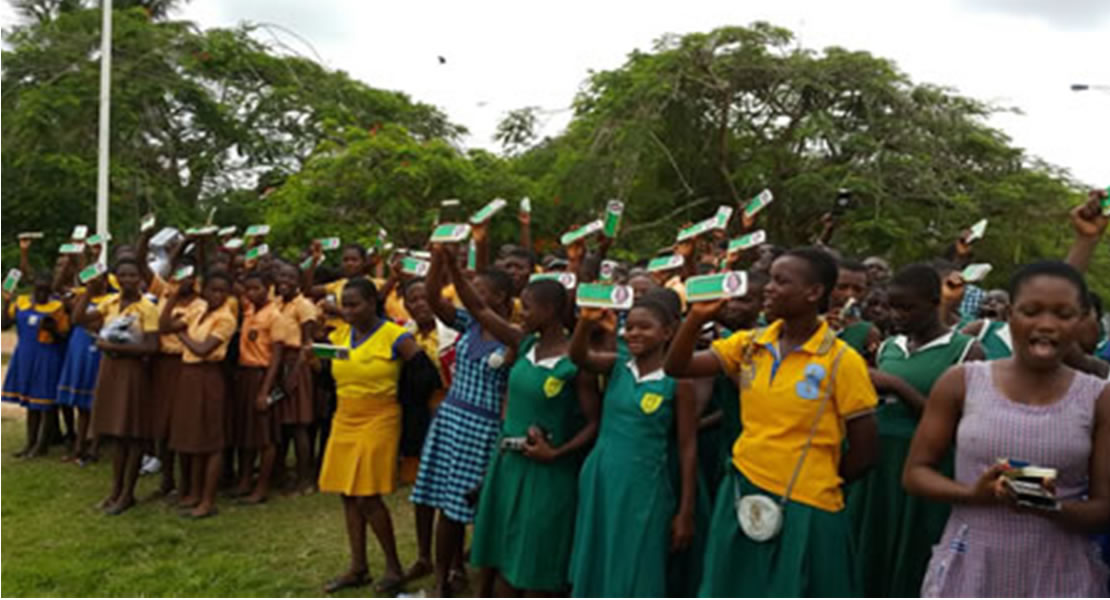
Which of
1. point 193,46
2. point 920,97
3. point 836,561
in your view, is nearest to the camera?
point 836,561

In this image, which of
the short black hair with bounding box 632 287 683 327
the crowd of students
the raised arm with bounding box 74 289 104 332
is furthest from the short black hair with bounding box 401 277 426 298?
the raised arm with bounding box 74 289 104 332

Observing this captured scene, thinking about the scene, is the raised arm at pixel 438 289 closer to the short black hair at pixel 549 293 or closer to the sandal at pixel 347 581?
the short black hair at pixel 549 293

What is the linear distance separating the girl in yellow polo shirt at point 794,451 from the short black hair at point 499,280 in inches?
67.7

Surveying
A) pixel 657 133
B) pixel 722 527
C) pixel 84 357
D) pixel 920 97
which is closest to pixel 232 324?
pixel 84 357

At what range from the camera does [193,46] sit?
64.7 feet

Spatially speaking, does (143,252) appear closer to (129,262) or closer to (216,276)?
(129,262)

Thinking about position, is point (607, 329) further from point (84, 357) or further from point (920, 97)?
point (920, 97)

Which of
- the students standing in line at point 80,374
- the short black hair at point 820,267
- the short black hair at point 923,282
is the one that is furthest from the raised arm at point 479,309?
the students standing in line at point 80,374

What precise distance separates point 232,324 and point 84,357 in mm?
2513

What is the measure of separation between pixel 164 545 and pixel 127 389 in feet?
4.41

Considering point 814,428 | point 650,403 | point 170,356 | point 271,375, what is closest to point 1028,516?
point 814,428

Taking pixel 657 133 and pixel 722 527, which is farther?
pixel 657 133

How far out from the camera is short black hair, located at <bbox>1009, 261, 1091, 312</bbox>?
240 cm

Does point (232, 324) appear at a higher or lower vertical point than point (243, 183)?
lower
